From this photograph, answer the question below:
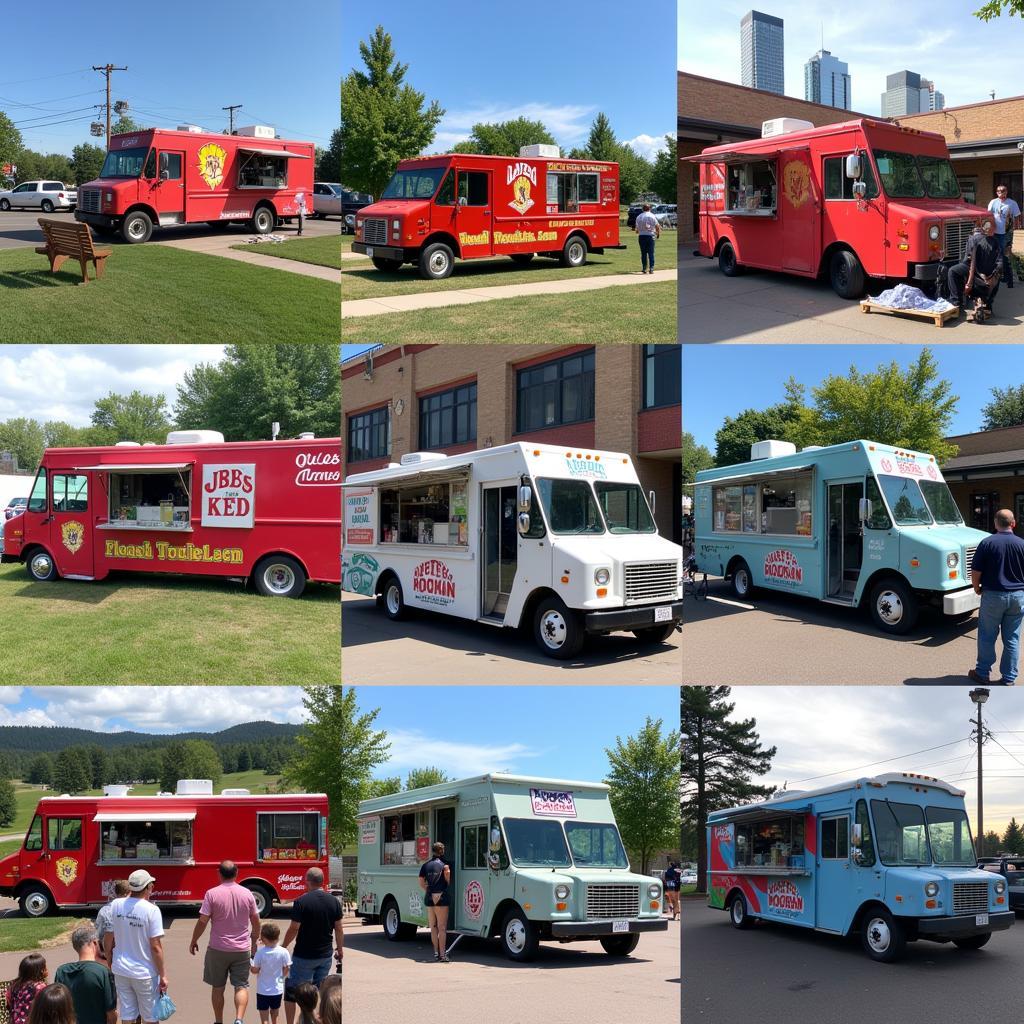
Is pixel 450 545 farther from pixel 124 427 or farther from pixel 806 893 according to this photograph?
pixel 124 427

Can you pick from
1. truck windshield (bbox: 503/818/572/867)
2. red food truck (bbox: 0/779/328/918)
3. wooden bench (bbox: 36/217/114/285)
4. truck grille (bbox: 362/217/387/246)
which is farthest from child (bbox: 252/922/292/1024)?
truck grille (bbox: 362/217/387/246)

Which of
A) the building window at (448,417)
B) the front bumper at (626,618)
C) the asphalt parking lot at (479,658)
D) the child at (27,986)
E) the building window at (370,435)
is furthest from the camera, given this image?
A: the building window at (370,435)

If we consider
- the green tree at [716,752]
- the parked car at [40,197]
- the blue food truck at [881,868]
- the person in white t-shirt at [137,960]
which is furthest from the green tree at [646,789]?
the parked car at [40,197]

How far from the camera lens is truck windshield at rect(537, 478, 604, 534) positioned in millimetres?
10445

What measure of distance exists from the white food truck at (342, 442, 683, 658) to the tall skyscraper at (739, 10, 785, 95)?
50.1 feet

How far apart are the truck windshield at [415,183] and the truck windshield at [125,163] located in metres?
5.31

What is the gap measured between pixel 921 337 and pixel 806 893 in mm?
6841

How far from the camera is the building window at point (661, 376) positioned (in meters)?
15.9

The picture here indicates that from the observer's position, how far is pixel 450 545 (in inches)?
474

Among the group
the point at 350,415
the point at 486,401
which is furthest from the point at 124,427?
the point at 486,401

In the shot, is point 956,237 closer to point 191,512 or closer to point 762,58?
point 191,512

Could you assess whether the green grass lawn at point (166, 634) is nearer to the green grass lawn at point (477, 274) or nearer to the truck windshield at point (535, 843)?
the truck windshield at point (535, 843)

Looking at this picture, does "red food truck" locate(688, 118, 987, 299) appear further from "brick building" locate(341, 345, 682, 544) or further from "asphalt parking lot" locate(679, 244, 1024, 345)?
"brick building" locate(341, 345, 682, 544)

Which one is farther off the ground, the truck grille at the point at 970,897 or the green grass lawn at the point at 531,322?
the green grass lawn at the point at 531,322
